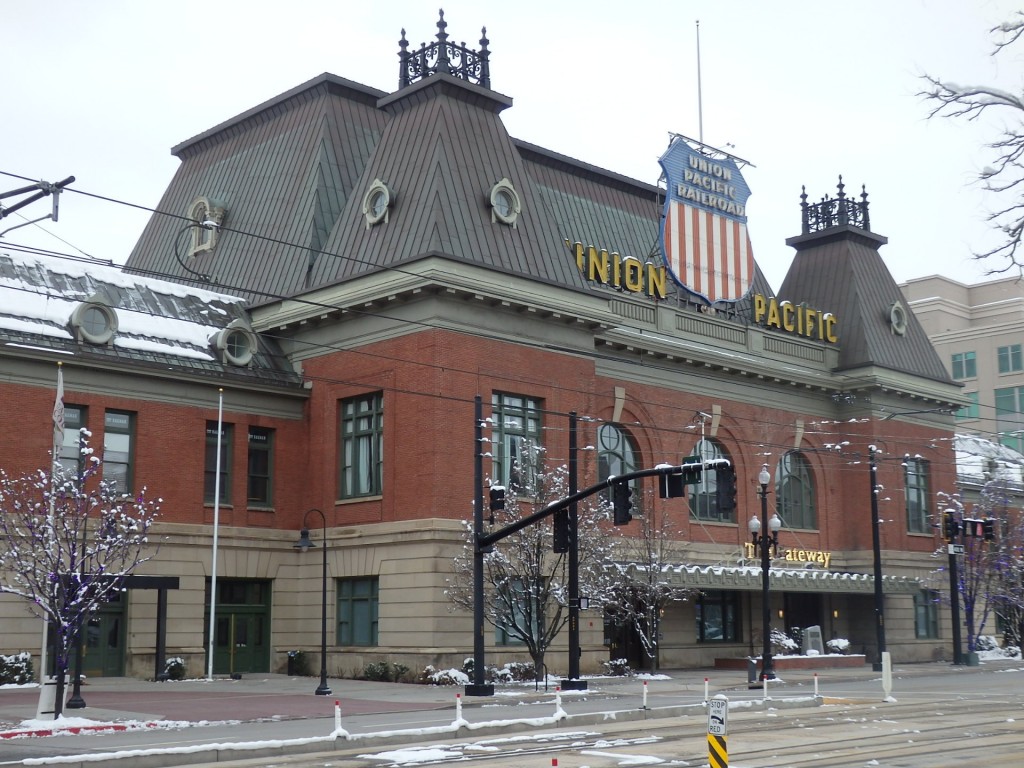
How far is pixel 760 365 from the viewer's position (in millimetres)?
50844

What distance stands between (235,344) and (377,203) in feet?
21.7

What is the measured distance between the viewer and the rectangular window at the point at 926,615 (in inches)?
2227

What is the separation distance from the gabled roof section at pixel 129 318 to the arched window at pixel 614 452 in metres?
10.9

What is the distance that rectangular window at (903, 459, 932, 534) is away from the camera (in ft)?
186

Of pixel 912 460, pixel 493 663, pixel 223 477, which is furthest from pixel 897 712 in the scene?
pixel 912 460

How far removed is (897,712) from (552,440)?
53.4 ft

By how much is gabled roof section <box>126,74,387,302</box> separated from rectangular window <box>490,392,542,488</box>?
344 inches

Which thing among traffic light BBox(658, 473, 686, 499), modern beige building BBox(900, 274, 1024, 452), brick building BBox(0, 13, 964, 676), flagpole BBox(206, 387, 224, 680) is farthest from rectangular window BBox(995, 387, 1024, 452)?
traffic light BBox(658, 473, 686, 499)

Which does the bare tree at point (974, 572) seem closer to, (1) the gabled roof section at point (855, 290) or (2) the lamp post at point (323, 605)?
(1) the gabled roof section at point (855, 290)

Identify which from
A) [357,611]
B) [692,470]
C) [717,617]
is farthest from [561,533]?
[717,617]

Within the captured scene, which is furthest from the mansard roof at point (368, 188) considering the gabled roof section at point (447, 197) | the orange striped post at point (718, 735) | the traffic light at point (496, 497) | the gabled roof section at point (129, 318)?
the orange striped post at point (718, 735)

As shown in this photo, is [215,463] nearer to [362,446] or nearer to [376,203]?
[362,446]

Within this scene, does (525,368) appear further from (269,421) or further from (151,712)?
(151,712)

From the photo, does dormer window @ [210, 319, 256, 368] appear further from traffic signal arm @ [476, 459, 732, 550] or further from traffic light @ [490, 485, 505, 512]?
traffic signal arm @ [476, 459, 732, 550]
